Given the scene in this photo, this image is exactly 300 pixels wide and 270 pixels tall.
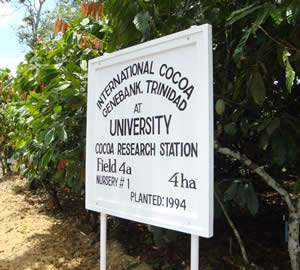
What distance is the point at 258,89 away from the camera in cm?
167

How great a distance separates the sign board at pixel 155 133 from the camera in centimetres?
148

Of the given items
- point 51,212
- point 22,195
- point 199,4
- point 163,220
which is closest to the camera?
point 163,220

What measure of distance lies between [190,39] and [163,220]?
2.94ft

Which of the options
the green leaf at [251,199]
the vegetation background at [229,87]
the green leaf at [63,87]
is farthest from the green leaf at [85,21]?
the green leaf at [251,199]

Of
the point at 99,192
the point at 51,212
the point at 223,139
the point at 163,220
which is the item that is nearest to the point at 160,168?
the point at 163,220

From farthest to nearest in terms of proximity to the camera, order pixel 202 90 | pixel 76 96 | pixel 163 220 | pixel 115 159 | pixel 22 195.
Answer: pixel 22 195, pixel 76 96, pixel 115 159, pixel 163 220, pixel 202 90

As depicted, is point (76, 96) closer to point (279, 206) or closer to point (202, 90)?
point (202, 90)

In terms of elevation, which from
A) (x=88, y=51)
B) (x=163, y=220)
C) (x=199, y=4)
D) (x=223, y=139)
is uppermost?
(x=199, y=4)

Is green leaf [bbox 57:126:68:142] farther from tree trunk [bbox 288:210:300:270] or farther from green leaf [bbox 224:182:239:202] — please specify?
tree trunk [bbox 288:210:300:270]

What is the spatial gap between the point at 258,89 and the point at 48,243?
2.64 m

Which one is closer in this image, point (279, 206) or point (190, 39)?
point (190, 39)

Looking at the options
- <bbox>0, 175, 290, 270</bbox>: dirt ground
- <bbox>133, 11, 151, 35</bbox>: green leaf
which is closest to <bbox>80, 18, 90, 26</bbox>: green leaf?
<bbox>133, 11, 151, 35</bbox>: green leaf

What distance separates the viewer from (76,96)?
91.9 inches

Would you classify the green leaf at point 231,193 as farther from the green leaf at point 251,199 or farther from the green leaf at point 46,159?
the green leaf at point 46,159
